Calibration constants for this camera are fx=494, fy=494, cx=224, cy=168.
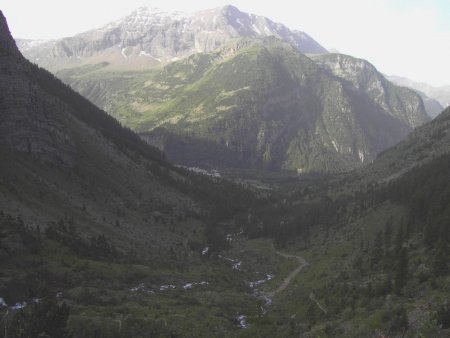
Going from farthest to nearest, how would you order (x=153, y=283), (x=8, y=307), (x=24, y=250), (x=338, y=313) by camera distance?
1. (x=153, y=283)
2. (x=24, y=250)
3. (x=8, y=307)
4. (x=338, y=313)

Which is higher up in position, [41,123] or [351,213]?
[41,123]

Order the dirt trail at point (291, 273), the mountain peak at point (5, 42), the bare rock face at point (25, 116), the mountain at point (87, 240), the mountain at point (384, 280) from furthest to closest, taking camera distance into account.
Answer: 1. the mountain peak at point (5, 42)
2. the bare rock face at point (25, 116)
3. the dirt trail at point (291, 273)
4. the mountain at point (87, 240)
5. the mountain at point (384, 280)

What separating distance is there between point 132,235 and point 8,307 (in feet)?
224

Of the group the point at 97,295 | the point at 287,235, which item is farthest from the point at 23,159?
the point at 287,235

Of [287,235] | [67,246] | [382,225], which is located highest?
[382,225]

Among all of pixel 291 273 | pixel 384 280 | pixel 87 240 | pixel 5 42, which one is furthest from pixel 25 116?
pixel 384 280

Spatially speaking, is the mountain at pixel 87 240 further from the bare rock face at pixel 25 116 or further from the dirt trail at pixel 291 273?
the dirt trail at pixel 291 273

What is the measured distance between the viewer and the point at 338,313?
60406mm

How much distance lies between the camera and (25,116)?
14638 cm

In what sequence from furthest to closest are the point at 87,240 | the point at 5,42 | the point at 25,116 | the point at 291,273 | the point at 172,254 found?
the point at 5,42, the point at 25,116, the point at 172,254, the point at 291,273, the point at 87,240

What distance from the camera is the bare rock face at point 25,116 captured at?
462 ft

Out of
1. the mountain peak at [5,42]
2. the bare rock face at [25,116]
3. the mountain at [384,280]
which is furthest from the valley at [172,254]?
the mountain peak at [5,42]

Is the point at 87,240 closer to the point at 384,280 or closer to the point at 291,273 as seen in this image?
the point at 291,273

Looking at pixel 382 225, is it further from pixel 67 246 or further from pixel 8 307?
pixel 8 307
